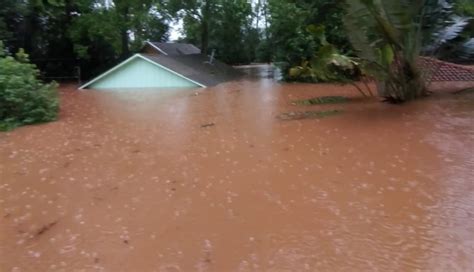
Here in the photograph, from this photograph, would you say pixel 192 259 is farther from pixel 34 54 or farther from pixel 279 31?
pixel 34 54

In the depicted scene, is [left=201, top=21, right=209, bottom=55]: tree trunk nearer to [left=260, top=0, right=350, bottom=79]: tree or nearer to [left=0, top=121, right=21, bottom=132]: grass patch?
[left=260, top=0, right=350, bottom=79]: tree

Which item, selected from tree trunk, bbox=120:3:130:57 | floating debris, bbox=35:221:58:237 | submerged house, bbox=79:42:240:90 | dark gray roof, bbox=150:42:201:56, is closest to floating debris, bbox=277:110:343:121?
floating debris, bbox=35:221:58:237

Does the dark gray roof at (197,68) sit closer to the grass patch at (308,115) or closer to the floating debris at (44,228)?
the grass patch at (308,115)

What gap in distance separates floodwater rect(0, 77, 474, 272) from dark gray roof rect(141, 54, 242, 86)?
11.9 metres

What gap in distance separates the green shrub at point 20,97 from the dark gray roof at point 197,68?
10.1 meters

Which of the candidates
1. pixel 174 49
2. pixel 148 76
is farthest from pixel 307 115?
pixel 174 49

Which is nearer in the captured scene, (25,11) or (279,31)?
(279,31)

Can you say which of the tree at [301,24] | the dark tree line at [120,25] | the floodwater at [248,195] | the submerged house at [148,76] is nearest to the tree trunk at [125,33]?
the dark tree line at [120,25]

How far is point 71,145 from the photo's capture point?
10.4 m

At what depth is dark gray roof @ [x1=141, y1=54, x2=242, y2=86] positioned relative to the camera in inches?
937

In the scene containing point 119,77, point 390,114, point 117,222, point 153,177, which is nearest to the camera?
point 117,222

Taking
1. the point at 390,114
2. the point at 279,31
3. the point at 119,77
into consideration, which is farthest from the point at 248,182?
the point at 119,77

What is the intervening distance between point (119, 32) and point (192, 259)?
81.9ft

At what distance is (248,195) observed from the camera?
21.1 feet
